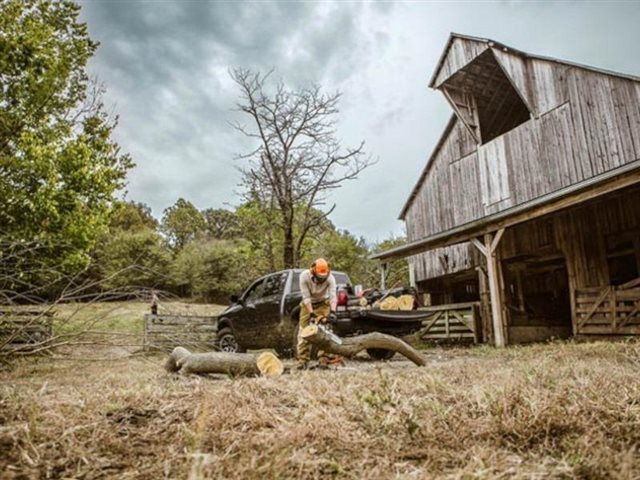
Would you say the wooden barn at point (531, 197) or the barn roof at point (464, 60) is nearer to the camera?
the wooden barn at point (531, 197)

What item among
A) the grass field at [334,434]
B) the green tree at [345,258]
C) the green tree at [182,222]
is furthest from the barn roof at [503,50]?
the green tree at [182,222]

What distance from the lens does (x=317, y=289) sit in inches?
302

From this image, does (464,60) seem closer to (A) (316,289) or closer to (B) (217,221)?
(A) (316,289)

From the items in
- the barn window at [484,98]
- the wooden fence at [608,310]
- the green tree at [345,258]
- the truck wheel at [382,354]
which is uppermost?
the barn window at [484,98]

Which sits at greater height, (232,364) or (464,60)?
(464,60)

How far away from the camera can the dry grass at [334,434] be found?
168cm

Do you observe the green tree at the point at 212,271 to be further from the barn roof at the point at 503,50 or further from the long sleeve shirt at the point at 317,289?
the long sleeve shirt at the point at 317,289

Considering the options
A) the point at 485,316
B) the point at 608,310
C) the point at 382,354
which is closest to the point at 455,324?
the point at 485,316

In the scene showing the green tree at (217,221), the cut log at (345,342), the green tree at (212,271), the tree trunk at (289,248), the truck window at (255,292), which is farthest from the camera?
the green tree at (217,221)

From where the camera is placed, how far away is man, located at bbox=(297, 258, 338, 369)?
721cm

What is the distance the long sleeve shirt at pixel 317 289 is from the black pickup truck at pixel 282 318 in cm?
126

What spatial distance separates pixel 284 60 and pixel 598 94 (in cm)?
1367

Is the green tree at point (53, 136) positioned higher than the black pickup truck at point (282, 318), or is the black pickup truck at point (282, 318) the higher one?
the green tree at point (53, 136)

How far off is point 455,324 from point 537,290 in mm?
6261
